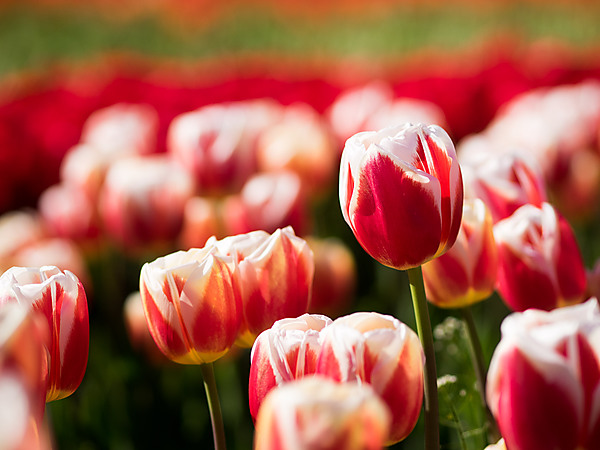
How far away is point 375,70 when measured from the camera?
10.4ft

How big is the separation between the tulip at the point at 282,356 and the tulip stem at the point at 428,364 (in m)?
0.09

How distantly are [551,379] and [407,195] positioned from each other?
0.56 feet

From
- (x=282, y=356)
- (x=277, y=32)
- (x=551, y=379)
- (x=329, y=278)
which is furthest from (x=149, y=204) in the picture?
(x=277, y=32)

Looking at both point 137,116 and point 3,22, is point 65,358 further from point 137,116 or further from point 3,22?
point 3,22

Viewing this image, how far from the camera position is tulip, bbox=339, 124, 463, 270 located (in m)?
0.50

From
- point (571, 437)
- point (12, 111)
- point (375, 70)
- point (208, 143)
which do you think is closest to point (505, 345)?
point (571, 437)

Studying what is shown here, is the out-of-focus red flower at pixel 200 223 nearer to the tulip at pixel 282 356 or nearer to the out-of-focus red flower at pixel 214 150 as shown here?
the out-of-focus red flower at pixel 214 150

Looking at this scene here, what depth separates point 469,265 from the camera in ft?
2.01

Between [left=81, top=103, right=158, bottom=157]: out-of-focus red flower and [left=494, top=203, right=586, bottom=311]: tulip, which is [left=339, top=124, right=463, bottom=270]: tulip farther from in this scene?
[left=81, top=103, right=158, bottom=157]: out-of-focus red flower

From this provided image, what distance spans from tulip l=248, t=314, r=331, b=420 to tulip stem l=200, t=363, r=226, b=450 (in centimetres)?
6

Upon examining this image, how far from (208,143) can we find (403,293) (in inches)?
17.8

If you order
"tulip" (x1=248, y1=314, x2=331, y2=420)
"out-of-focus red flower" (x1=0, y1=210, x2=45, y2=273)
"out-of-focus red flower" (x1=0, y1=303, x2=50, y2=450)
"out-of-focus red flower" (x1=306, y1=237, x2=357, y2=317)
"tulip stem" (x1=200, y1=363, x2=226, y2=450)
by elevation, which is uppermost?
"out-of-focus red flower" (x1=0, y1=303, x2=50, y2=450)

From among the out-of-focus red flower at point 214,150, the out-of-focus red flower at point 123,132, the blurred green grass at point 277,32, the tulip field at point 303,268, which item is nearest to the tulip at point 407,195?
the tulip field at point 303,268

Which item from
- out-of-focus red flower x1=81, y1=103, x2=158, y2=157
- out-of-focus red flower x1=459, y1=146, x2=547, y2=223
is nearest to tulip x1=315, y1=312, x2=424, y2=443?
out-of-focus red flower x1=459, y1=146, x2=547, y2=223
